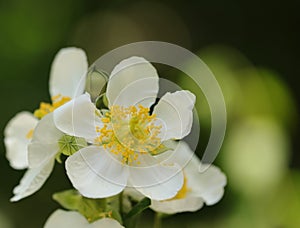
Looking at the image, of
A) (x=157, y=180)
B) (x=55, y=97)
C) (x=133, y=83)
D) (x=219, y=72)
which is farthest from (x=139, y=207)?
(x=219, y=72)

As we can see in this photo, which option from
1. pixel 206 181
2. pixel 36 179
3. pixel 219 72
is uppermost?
pixel 36 179

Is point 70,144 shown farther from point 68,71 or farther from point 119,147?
point 68,71

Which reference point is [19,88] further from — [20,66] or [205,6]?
[205,6]

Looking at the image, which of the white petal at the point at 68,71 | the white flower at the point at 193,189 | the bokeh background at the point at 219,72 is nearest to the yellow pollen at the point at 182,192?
the white flower at the point at 193,189

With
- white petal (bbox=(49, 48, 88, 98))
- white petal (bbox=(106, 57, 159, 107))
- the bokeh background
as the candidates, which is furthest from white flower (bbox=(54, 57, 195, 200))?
the bokeh background

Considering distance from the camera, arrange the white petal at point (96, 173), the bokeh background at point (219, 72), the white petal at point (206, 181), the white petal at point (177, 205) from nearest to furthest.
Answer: the white petal at point (96, 173) → the white petal at point (177, 205) → the white petal at point (206, 181) → the bokeh background at point (219, 72)

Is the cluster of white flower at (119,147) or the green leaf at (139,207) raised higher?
the cluster of white flower at (119,147)

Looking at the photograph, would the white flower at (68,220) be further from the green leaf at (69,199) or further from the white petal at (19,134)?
the white petal at (19,134)
